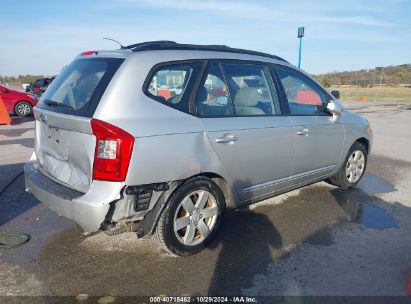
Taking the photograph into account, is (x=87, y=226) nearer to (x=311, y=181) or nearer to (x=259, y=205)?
(x=259, y=205)

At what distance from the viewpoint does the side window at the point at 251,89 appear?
4004 millimetres

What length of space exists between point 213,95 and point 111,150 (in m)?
1.23

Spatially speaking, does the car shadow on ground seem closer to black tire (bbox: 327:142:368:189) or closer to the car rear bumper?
the car rear bumper

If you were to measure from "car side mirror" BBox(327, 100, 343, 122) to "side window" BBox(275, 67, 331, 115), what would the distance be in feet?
0.29

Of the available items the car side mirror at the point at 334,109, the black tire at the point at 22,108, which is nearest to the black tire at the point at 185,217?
the car side mirror at the point at 334,109

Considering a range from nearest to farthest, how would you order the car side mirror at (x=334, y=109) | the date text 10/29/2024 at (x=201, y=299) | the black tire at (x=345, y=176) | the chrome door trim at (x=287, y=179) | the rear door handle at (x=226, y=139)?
the date text 10/29/2024 at (x=201, y=299) → the rear door handle at (x=226, y=139) → the chrome door trim at (x=287, y=179) → the car side mirror at (x=334, y=109) → the black tire at (x=345, y=176)

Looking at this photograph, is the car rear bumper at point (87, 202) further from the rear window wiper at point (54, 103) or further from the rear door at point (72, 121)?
the rear window wiper at point (54, 103)

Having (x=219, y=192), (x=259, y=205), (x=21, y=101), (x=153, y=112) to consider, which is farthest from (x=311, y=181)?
(x=21, y=101)

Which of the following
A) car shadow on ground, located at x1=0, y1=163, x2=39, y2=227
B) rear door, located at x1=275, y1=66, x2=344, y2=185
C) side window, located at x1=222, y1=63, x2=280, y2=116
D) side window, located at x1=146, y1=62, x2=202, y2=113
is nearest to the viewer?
side window, located at x1=146, y1=62, x2=202, y2=113

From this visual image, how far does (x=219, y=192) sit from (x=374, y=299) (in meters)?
1.62

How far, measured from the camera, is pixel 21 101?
1524 cm

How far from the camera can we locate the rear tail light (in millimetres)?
3027

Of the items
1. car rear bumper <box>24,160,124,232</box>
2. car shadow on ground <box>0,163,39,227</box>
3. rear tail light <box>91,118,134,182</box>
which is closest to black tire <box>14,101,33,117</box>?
car shadow on ground <box>0,163,39,227</box>

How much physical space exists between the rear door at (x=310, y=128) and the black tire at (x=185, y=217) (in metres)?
1.29
